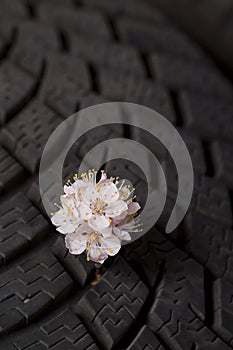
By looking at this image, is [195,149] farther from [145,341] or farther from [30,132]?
[145,341]

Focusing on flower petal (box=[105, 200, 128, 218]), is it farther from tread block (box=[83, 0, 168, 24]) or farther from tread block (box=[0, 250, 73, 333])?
tread block (box=[83, 0, 168, 24])

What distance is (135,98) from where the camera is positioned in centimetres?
129

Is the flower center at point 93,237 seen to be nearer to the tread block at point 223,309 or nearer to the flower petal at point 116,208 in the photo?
the flower petal at point 116,208

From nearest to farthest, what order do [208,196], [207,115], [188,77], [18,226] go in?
1. [18,226]
2. [208,196]
3. [207,115]
4. [188,77]

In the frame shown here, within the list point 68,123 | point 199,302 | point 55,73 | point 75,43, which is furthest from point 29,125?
point 199,302

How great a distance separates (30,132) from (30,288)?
0.35 m

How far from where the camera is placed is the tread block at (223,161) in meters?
1.18

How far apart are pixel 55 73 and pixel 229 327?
0.65 m

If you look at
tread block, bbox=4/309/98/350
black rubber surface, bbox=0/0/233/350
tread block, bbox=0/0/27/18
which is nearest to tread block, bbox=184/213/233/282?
black rubber surface, bbox=0/0/233/350

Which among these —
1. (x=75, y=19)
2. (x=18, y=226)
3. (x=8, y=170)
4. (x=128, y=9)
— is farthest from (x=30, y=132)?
(x=128, y=9)

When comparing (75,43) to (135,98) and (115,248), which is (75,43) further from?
(115,248)

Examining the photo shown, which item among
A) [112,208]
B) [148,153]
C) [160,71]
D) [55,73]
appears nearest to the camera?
[112,208]

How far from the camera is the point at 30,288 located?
883 mm

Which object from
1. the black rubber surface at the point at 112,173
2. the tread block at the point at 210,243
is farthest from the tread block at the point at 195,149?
the tread block at the point at 210,243
